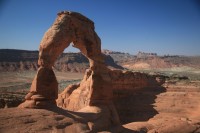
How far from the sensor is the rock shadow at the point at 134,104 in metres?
22.9

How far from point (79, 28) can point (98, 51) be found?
6.76ft

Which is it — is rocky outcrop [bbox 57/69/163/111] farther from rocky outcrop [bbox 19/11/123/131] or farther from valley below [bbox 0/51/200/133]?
valley below [bbox 0/51/200/133]

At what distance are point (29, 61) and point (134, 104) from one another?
2807 inches

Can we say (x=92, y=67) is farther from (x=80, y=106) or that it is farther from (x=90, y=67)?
(x=80, y=106)

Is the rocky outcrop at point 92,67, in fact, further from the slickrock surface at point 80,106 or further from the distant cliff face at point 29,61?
the distant cliff face at point 29,61

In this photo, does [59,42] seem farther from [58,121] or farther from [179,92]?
[179,92]

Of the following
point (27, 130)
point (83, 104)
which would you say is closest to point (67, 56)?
point (83, 104)

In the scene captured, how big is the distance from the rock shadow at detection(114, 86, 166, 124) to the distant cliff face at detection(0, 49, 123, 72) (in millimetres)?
58285

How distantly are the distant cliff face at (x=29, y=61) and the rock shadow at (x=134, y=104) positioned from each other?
5828 cm

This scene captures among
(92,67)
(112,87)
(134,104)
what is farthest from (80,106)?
(134,104)

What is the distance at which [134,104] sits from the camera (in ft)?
81.1

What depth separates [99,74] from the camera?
15438 mm

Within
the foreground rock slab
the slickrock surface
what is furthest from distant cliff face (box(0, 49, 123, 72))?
the foreground rock slab

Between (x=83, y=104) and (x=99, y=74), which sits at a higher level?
(x=99, y=74)
